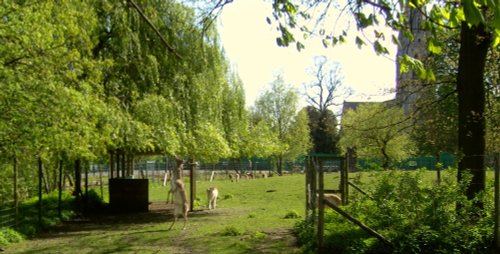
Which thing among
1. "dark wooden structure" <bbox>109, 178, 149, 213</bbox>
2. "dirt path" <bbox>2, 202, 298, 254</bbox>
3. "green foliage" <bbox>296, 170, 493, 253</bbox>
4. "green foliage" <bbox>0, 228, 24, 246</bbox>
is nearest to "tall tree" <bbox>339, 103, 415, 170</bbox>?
Result: "green foliage" <bbox>296, 170, 493, 253</bbox>

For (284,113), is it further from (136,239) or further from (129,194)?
(136,239)

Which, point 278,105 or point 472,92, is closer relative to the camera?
point 472,92

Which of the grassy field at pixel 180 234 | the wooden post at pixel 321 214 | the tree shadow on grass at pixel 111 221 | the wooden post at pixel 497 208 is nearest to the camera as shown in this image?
the wooden post at pixel 497 208

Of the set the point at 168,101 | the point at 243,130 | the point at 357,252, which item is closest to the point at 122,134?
the point at 168,101

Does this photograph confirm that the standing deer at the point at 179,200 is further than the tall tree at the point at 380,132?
Yes

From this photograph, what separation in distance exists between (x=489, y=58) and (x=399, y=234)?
9491mm

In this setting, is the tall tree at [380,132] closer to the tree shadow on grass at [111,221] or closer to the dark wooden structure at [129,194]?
the tree shadow on grass at [111,221]

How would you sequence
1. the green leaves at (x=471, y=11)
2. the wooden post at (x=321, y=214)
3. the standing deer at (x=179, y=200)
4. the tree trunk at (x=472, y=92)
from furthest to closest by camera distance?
the standing deer at (x=179, y=200) < the tree trunk at (x=472, y=92) < the wooden post at (x=321, y=214) < the green leaves at (x=471, y=11)

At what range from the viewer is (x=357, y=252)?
9867 millimetres

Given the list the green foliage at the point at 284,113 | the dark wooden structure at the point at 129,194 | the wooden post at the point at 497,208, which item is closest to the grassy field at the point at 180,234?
the dark wooden structure at the point at 129,194

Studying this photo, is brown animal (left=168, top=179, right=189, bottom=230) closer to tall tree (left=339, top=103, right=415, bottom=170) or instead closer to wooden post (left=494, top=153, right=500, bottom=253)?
tall tree (left=339, top=103, right=415, bottom=170)

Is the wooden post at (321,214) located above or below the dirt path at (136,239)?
above

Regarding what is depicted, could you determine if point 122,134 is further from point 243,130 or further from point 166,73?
point 243,130

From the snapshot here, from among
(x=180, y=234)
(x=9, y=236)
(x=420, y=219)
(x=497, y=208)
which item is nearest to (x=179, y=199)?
(x=180, y=234)
